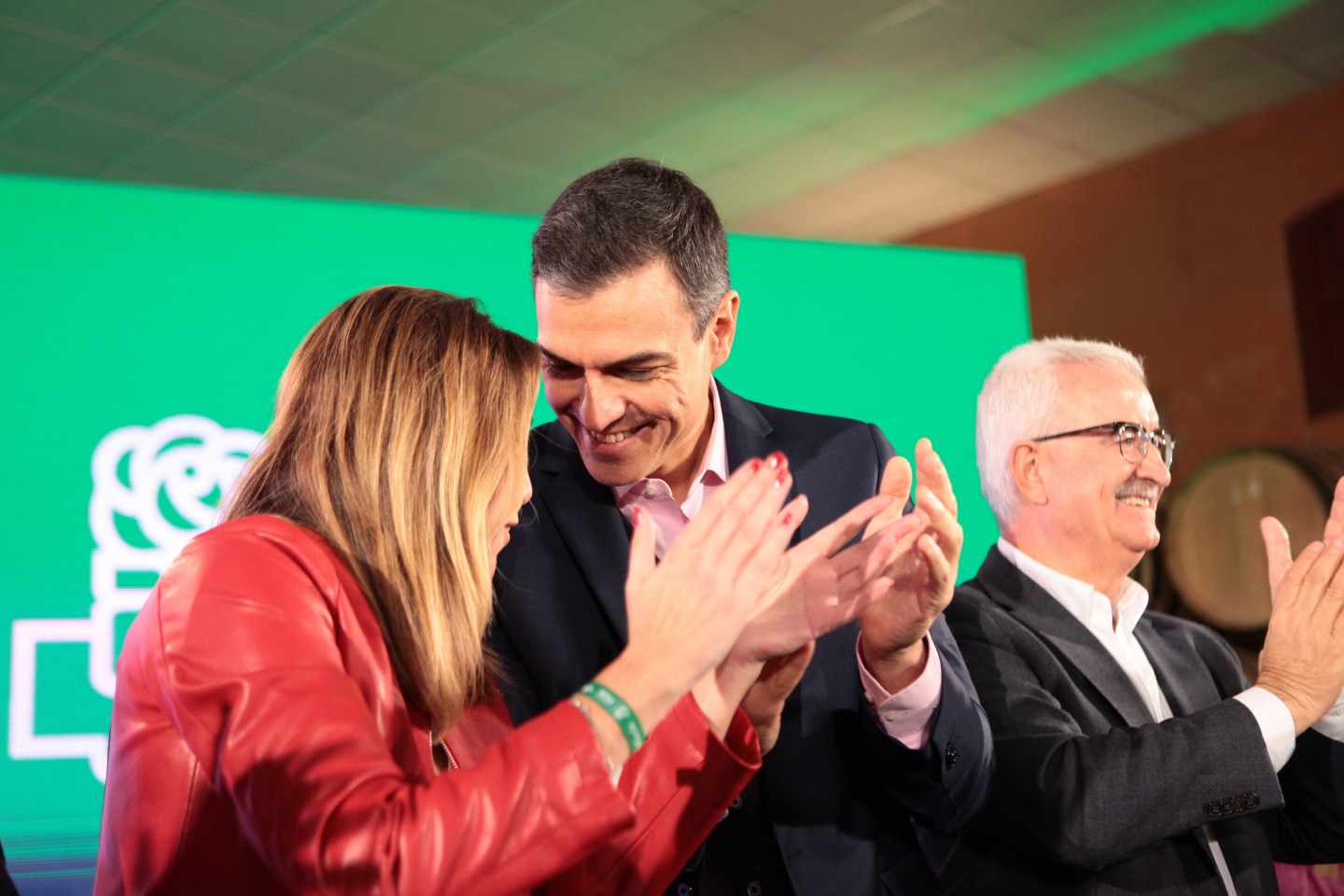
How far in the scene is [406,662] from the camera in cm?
133

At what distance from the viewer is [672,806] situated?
58.9 inches

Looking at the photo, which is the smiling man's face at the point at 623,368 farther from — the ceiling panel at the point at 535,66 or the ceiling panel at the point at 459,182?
the ceiling panel at the point at 459,182

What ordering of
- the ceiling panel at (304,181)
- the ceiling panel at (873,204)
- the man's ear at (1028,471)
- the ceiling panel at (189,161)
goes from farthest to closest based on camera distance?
the ceiling panel at (873,204), the ceiling panel at (304,181), the ceiling panel at (189,161), the man's ear at (1028,471)

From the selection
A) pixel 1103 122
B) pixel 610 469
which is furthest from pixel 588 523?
pixel 1103 122

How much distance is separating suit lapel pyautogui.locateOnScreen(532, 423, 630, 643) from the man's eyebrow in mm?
209

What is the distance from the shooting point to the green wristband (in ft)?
3.80

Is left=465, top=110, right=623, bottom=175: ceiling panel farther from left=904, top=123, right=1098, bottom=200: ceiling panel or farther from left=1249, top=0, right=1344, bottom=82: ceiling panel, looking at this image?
left=1249, top=0, right=1344, bottom=82: ceiling panel

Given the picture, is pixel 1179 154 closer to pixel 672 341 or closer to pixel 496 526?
pixel 672 341

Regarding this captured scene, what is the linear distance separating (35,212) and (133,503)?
2.13 ft

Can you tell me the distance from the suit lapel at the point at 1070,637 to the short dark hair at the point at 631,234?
0.73m

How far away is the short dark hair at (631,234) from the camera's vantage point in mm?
1854

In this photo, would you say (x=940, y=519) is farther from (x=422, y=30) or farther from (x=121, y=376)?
(x=422, y=30)

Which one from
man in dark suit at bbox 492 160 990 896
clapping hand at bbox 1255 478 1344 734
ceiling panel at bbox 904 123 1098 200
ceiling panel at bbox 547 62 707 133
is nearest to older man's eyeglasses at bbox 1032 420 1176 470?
clapping hand at bbox 1255 478 1344 734

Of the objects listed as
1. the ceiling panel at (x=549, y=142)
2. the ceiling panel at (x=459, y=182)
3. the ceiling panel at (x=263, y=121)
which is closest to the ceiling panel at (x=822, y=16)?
the ceiling panel at (x=549, y=142)
